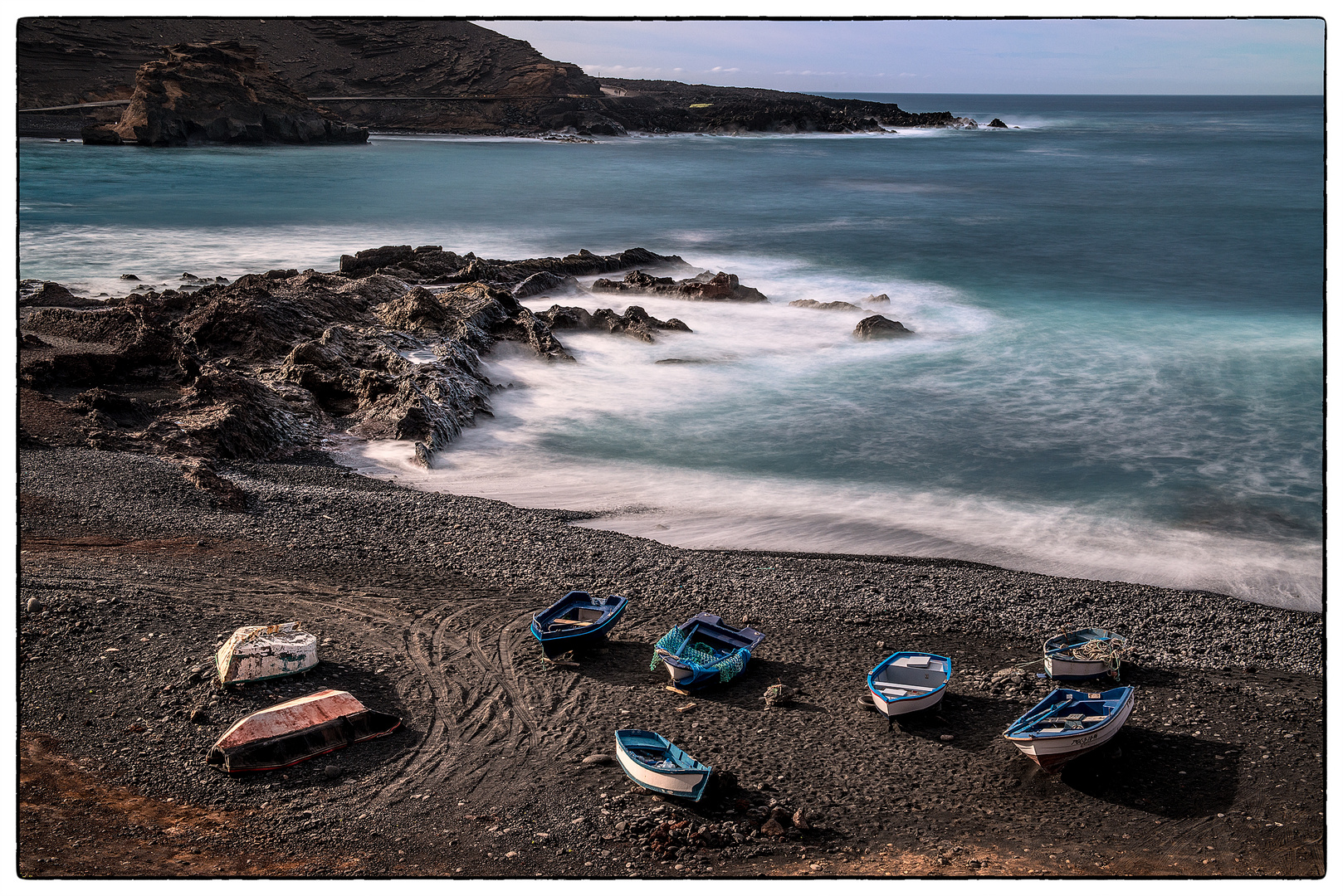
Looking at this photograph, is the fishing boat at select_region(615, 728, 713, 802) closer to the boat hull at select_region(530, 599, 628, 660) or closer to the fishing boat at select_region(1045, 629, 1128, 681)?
the boat hull at select_region(530, 599, 628, 660)

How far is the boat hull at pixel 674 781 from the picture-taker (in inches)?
154

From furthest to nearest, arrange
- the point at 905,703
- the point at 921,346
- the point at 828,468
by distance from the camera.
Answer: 1. the point at 921,346
2. the point at 828,468
3. the point at 905,703

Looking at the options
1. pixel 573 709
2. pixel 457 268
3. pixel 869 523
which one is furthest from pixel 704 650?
pixel 457 268

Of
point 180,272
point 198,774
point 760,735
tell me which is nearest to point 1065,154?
point 180,272

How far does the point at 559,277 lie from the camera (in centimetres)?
1497

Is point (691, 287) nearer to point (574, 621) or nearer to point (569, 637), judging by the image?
point (574, 621)

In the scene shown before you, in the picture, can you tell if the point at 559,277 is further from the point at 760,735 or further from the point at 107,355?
the point at 760,735

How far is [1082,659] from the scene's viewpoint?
16.7 feet

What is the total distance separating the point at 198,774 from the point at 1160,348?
1008 centimetres

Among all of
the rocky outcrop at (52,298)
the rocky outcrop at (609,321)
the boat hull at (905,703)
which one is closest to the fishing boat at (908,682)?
the boat hull at (905,703)

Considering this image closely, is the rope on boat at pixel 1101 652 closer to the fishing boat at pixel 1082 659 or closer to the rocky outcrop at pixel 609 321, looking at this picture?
the fishing boat at pixel 1082 659

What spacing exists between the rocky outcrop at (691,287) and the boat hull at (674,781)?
436 inches

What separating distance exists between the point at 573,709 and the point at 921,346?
8577 mm

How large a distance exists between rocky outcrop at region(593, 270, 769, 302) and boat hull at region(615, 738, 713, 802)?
11.1 meters
